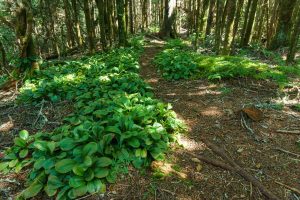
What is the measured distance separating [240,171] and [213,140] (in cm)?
82

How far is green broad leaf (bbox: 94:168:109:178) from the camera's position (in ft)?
10.5

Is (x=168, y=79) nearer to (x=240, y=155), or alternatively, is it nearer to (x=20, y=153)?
(x=240, y=155)

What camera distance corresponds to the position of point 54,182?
10.1 feet

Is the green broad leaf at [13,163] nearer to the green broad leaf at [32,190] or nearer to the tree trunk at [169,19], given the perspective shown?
the green broad leaf at [32,190]

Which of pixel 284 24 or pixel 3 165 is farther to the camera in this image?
pixel 284 24

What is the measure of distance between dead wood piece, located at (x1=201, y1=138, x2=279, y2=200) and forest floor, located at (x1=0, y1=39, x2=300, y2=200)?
0.07 m

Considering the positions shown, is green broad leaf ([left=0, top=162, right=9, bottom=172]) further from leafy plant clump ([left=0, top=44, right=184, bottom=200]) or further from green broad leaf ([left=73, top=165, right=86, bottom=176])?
green broad leaf ([left=73, top=165, right=86, bottom=176])

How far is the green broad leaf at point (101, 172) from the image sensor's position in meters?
→ 3.19

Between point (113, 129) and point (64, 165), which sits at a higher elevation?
point (113, 129)

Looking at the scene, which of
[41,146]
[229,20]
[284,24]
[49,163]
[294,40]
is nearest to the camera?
[49,163]

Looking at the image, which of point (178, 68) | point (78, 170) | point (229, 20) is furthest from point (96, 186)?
point (229, 20)

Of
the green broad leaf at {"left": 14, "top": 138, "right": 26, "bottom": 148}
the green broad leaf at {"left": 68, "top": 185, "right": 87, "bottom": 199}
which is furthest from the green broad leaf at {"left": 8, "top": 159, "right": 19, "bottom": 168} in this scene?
the green broad leaf at {"left": 68, "top": 185, "right": 87, "bottom": 199}

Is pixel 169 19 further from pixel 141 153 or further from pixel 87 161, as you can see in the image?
pixel 87 161

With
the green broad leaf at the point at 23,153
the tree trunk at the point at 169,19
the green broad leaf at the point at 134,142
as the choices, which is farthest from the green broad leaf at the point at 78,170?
the tree trunk at the point at 169,19
